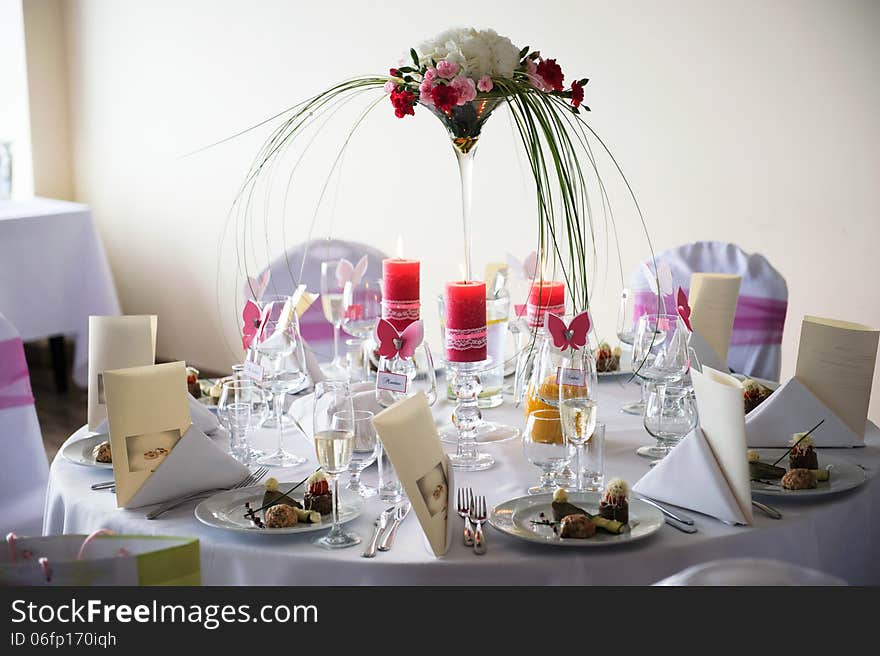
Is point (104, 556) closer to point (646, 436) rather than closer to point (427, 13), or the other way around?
point (646, 436)

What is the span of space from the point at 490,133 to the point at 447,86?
2212 mm

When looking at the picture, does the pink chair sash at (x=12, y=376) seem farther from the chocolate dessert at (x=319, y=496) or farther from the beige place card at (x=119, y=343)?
the chocolate dessert at (x=319, y=496)

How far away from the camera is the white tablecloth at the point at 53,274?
449 cm

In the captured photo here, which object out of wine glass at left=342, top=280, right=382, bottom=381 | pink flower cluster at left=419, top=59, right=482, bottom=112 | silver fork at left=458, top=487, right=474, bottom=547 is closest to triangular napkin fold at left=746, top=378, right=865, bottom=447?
silver fork at left=458, top=487, right=474, bottom=547

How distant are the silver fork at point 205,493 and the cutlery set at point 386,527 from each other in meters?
0.26

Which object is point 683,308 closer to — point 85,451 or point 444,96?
point 444,96

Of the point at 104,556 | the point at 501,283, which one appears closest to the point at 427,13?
the point at 501,283

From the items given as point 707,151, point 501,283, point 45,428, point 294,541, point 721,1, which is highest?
point 721,1

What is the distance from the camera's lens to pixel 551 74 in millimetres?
1896

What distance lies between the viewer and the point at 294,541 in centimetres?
144

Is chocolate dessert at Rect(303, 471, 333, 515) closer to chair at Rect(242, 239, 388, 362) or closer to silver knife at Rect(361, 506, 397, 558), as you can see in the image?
silver knife at Rect(361, 506, 397, 558)

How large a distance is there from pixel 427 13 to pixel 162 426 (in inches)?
110

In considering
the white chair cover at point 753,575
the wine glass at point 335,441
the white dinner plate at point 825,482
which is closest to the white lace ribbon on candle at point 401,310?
the wine glass at point 335,441
